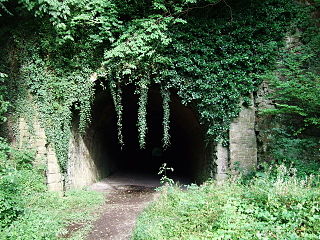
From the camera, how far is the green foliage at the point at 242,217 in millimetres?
3744

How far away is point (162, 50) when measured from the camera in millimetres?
7820

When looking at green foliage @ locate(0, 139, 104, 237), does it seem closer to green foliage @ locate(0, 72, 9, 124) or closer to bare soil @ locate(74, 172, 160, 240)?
bare soil @ locate(74, 172, 160, 240)

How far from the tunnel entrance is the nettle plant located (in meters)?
1.28

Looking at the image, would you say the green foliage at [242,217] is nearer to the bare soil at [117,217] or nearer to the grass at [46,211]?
the bare soil at [117,217]

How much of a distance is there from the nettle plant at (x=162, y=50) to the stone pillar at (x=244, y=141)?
29cm

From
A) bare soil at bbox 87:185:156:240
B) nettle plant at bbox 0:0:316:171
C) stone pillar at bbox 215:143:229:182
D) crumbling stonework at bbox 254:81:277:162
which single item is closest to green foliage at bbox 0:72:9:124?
nettle plant at bbox 0:0:316:171

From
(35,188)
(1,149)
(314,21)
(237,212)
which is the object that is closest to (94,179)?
(35,188)

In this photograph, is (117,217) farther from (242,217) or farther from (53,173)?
(242,217)

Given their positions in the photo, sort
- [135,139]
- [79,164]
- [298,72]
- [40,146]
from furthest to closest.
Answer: [135,139], [79,164], [40,146], [298,72]

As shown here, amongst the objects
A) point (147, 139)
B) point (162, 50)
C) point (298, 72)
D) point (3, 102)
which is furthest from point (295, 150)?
point (147, 139)

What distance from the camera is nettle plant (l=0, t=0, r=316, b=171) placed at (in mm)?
7641

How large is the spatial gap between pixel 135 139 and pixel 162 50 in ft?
37.8

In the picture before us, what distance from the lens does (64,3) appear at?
7090 mm

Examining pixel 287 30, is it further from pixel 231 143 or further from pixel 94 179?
pixel 94 179
